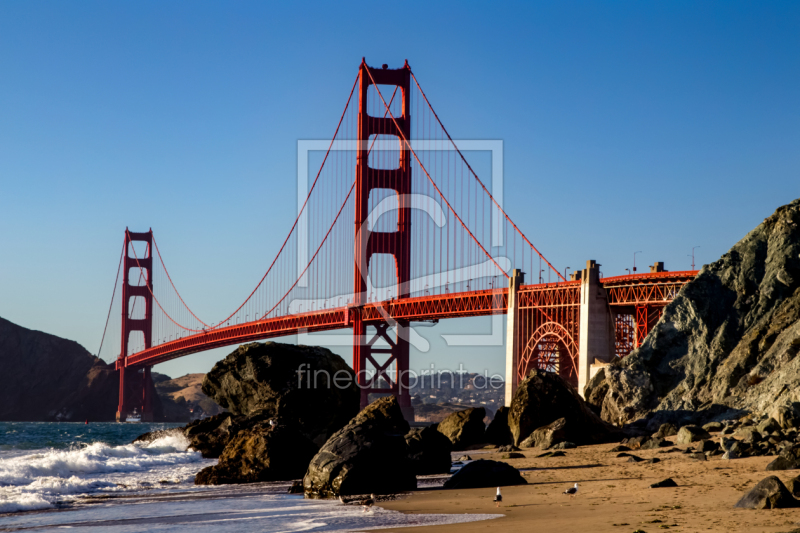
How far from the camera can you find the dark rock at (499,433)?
27.7 meters

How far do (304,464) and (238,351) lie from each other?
10.4 meters

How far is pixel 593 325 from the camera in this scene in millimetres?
39312

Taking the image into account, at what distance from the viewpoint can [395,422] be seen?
18594 mm

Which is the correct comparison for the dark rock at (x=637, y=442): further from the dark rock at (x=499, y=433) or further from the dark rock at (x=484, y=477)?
the dark rock at (x=499, y=433)

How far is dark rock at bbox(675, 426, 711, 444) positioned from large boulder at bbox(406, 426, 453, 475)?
5768mm

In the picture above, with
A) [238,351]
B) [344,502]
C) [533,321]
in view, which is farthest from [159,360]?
[344,502]

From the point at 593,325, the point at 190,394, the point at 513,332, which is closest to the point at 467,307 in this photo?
the point at 513,332

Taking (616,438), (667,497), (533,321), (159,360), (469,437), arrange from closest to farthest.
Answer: (667,497), (616,438), (469,437), (533,321), (159,360)

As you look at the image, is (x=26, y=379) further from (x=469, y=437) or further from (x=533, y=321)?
(x=469, y=437)

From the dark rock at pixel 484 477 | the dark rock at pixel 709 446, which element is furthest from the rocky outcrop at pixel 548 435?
the dark rock at pixel 484 477

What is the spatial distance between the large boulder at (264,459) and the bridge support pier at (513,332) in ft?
89.6

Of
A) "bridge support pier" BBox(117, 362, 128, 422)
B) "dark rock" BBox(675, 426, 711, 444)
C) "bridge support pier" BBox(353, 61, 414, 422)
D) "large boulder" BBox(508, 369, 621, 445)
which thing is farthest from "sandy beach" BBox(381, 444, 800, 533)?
"bridge support pier" BBox(117, 362, 128, 422)

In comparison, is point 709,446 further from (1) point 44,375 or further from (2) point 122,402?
(1) point 44,375

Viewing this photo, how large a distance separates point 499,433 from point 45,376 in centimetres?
11760
